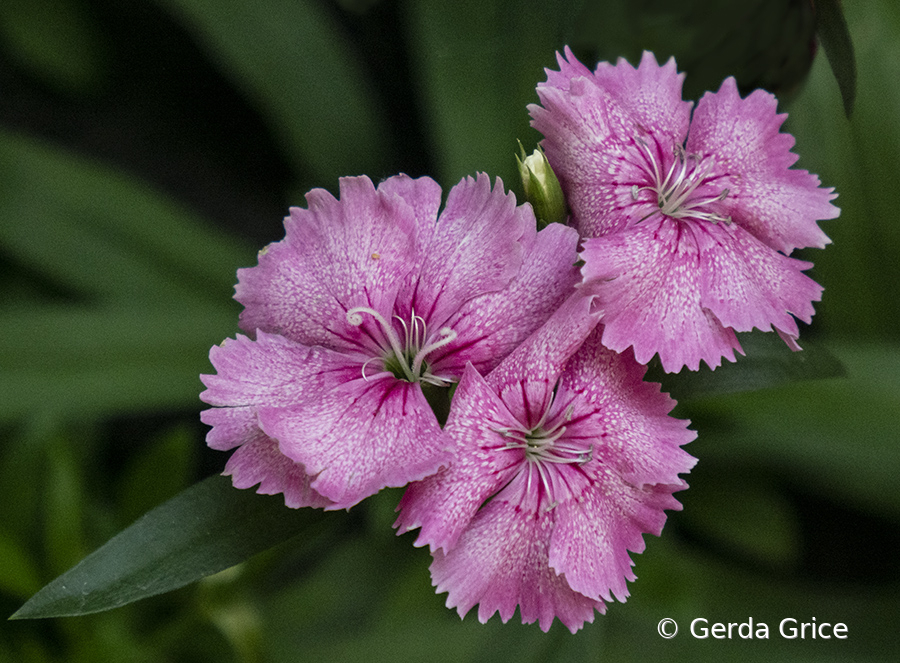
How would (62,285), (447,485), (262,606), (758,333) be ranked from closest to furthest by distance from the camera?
(447,485) → (758,333) → (262,606) → (62,285)

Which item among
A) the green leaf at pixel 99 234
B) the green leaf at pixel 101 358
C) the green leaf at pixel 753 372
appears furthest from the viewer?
the green leaf at pixel 99 234

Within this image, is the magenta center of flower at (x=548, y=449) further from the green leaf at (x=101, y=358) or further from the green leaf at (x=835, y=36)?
the green leaf at (x=101, y=358)

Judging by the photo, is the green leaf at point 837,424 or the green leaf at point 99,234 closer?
the green leaf at point 837,424

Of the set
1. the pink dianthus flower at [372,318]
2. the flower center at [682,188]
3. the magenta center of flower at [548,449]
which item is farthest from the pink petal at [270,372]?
the flower center at [682,188]

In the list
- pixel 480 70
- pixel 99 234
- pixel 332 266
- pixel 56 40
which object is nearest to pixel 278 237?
pixel 99 234

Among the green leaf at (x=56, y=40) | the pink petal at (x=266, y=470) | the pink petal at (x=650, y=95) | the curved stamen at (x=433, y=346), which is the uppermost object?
the green leaf at (x=56, y=40)

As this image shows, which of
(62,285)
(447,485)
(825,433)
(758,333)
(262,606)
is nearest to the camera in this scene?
(447,485)

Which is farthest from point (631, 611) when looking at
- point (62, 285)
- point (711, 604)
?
point (62, 285)

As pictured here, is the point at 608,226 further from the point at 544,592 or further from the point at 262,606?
the point at 262,606
